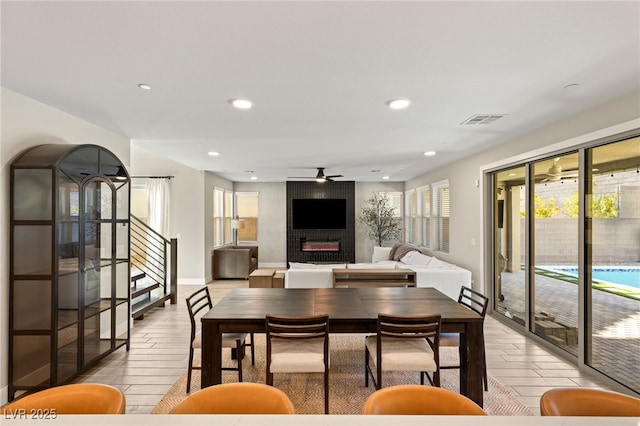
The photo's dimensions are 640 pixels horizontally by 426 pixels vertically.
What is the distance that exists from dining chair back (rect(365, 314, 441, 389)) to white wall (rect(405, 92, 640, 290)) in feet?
7.65

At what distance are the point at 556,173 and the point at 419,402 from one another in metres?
3.54

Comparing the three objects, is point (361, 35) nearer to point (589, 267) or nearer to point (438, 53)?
point (438, 53)

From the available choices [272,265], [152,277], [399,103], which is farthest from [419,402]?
[272,265]

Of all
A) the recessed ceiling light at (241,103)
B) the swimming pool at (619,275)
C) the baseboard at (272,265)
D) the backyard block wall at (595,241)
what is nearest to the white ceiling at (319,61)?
the recessed ceiling light at (241,103)

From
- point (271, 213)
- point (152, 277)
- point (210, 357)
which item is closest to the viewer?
point (210, 357)

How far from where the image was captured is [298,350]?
2602 millimetres

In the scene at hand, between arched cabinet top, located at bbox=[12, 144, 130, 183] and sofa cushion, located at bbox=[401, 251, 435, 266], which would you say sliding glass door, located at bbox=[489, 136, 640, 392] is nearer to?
sofa cushion, located at bbox=[401, 251, 435, 266]

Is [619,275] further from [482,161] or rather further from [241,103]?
[241,103]

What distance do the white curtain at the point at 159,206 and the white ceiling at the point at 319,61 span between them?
367 cm

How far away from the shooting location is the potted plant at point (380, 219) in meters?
9.77

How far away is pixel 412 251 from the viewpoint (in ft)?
23.8

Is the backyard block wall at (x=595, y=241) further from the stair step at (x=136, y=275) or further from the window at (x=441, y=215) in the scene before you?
the stair step at (x=136, y=275)

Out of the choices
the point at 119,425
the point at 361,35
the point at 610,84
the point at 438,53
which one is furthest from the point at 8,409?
the point at 610,84

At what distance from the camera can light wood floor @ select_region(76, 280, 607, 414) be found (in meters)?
2.94
